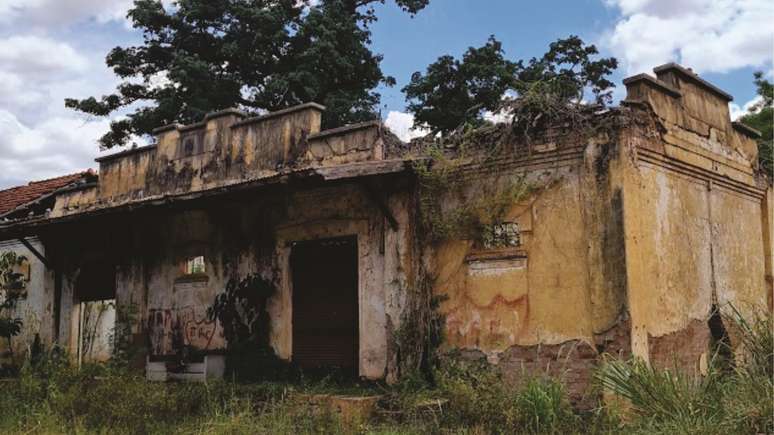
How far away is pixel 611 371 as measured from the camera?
7406 millimetres

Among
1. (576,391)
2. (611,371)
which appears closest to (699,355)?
(576,391)

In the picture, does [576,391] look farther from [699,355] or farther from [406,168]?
[406,168]

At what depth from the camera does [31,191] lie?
16.5m

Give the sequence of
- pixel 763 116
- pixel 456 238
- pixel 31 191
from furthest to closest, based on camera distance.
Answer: pixel 763 116 < pixel 31 191 < pixel 456 238

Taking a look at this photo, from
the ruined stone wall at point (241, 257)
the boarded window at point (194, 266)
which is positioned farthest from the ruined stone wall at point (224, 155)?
the boarded window at point (194, 266)

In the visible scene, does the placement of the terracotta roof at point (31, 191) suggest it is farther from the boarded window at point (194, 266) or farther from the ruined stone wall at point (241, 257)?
the boarded window at point (194, 266)

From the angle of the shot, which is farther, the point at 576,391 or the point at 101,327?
the point at 101,327

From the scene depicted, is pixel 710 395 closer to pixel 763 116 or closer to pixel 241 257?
pixel 241 257

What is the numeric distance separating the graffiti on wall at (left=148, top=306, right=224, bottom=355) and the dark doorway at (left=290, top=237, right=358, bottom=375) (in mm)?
1547

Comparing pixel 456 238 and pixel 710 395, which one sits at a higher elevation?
pixel 456 238

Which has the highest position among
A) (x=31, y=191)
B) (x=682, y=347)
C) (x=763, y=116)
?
(x=763, y=116)

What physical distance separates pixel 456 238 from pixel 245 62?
640 inches

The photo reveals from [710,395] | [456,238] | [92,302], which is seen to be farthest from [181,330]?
[710,395]

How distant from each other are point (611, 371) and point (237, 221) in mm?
6444
